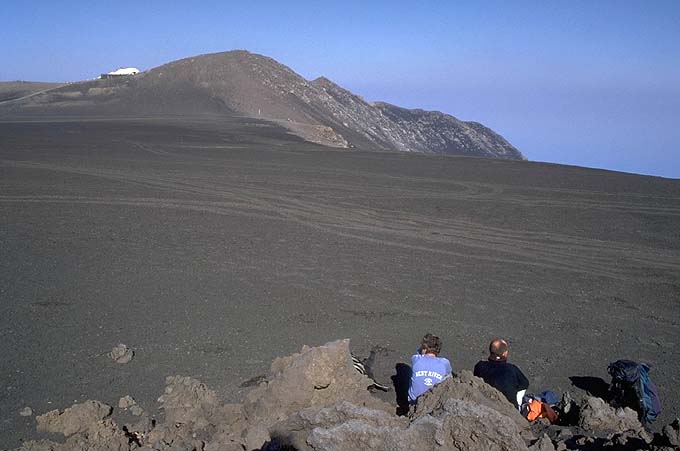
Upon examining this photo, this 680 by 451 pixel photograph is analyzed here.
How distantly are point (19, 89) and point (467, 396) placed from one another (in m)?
86.6

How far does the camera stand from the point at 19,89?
81.8 meters

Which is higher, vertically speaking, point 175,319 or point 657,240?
point 657,240

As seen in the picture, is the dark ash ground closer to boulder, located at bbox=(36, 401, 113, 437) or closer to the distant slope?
boulder, located at bbox=(36, 401, 113, 437)

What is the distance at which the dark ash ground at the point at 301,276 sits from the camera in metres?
8.33

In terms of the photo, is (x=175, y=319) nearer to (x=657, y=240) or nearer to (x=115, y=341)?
(x=115, y=341)

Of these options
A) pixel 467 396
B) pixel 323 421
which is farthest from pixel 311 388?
pixel 467 396

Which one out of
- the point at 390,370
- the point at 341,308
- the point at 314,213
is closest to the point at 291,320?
the point at 341,308

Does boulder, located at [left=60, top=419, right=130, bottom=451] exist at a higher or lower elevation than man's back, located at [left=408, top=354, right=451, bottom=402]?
lower

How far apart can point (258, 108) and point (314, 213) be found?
4419 cm

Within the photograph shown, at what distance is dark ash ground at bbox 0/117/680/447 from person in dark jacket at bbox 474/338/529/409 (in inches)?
55.9

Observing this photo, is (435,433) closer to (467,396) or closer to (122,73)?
(467,396)

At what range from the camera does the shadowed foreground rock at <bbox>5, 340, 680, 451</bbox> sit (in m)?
4.48

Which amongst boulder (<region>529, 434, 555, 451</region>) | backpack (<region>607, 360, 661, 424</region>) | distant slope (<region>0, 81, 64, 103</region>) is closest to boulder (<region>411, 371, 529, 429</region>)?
boulder (<region>529, 434, 555, 451</region>)

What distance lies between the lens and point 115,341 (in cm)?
864
